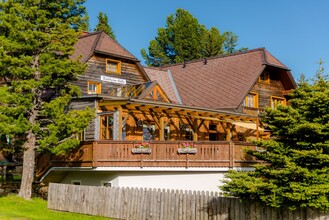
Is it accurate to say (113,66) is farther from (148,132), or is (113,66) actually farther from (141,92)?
(148,132)

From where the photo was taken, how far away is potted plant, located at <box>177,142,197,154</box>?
22656 mm

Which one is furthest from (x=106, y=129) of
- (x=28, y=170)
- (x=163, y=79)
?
(x=163, y=79)

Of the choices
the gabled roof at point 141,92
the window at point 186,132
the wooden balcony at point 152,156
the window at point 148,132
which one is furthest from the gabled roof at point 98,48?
the wooden balcony at point 152,156

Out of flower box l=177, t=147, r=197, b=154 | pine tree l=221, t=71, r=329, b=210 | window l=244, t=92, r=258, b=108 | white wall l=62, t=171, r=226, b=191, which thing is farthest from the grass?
window l=244, t=92, r=258, b=108

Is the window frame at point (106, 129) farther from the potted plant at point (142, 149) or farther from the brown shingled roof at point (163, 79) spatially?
the brown shingled roof at point (163, 79)

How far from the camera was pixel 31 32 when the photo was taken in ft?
69.3

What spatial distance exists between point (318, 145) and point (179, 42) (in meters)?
52.9

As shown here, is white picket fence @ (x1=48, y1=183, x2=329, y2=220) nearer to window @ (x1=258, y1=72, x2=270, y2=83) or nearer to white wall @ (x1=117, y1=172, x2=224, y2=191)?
white wall @ (x1=117, y1=172, x2=224, y2=191)

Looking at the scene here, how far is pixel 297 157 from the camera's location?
1316cm

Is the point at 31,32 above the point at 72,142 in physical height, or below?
above

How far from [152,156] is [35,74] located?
6572mm

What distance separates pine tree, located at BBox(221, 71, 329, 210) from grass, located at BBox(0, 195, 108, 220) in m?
6.97

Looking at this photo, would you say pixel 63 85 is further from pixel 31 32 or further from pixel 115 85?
pixel 115 85

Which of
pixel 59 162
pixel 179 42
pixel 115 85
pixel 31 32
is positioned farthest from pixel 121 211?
pixel 179 42
